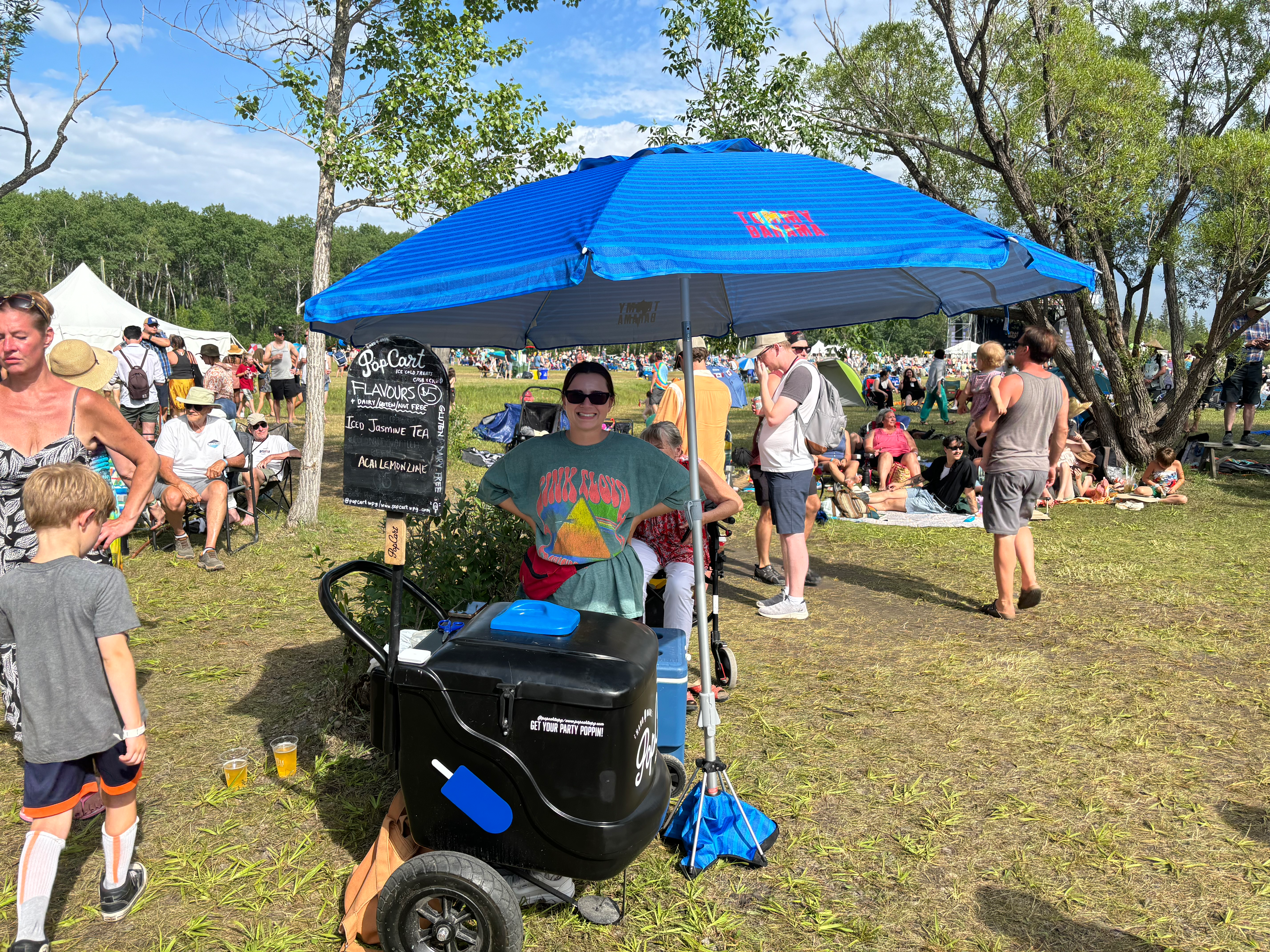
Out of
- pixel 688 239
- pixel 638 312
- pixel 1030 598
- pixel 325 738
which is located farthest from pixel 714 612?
pixel 1030 598

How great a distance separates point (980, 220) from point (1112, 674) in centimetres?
332

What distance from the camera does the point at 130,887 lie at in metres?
2.75

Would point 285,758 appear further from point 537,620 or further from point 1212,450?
point 1212,450

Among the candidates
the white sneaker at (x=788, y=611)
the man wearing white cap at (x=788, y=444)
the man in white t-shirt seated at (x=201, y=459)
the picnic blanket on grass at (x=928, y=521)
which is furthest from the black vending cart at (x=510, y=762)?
the picnic blanket on grass at (x=928, y=521)

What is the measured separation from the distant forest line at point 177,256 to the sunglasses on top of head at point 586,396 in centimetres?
8913

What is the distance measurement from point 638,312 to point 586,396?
1524mm

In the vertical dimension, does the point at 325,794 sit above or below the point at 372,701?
below

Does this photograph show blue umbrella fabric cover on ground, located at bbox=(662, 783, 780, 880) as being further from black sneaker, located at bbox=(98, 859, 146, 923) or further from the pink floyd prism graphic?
black sneaker, located at bbox=(98, 859, 146, 923)

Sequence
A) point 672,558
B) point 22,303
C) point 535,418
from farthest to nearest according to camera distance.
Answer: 1. point 535,418
2. point 672,558
3. point 22,303

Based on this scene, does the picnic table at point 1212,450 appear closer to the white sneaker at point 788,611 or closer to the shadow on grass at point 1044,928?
the white sneaker at point 788,611

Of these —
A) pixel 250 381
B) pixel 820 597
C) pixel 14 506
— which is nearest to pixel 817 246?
pixel 14 506

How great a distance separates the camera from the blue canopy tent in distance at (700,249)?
2.38m

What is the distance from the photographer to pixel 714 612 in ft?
14.9

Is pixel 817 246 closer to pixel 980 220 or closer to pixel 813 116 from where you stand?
pixel 980 220
